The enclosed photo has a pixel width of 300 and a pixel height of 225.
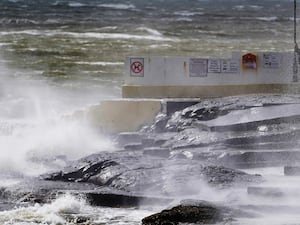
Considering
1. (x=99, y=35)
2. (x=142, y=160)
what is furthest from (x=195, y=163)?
(x=99, y=35)

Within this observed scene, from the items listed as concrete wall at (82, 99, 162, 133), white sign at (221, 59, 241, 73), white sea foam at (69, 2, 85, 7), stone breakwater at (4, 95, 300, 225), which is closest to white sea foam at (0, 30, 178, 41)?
white sea foam at (69, 2, 85, 7)

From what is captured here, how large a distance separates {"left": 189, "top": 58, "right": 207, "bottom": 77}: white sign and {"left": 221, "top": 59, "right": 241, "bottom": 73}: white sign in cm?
50

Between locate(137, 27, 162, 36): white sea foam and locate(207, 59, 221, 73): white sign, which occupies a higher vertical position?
locate(207, 59, 221, 73): white sign

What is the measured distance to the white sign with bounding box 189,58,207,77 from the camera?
2195cm

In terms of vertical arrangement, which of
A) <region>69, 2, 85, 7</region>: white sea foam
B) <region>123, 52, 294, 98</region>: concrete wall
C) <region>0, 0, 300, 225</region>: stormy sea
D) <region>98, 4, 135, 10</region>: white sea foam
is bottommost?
<region>0, 0, 300, 225</region>: stormy sea

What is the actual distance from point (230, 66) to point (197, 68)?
92cm

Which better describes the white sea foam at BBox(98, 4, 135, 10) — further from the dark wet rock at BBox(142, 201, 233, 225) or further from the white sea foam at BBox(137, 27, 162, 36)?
the dark wet rock at BBox(142, 201, 233, 225)

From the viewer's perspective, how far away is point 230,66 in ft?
72.7

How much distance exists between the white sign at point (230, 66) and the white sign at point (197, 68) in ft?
1.64

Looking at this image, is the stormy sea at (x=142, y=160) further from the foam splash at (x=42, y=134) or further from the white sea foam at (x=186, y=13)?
the white sea foam at (x=186, y=13)

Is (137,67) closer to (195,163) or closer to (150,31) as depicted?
(195,163)

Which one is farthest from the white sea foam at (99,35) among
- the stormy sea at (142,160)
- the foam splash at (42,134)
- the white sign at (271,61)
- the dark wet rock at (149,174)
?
the dark wet rock at (149,174)

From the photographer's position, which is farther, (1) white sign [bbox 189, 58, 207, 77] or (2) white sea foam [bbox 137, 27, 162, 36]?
(2) white sea foam [bbox 137, 27, 162, 36]

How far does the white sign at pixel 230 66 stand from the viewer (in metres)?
22.1
